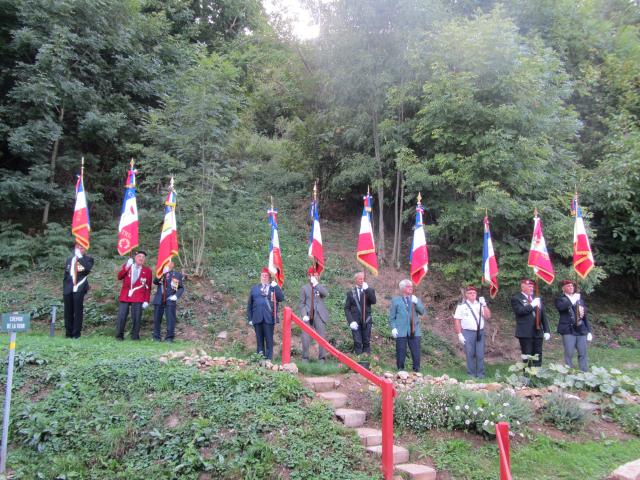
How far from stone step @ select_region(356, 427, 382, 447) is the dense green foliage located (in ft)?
0.41

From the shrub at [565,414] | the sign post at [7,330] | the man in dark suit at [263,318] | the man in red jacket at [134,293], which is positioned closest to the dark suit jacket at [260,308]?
the man in dark suit at [263,318]

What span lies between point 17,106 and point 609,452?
1591 centimetres

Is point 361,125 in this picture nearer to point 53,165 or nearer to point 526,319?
point 526,319

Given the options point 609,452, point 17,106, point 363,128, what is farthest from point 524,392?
point 17,106

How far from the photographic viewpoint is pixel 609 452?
587cm

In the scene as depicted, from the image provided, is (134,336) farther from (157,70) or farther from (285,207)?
(157,70)

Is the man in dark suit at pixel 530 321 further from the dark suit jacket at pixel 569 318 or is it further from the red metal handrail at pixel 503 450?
the red metal handrail at pixel 503 450

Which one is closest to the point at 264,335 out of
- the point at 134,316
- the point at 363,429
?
the point at 134,316

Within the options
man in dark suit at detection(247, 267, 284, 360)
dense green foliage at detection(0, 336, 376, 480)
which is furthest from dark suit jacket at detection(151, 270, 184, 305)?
dense green foliage at detection(0, 336, 376, 480)

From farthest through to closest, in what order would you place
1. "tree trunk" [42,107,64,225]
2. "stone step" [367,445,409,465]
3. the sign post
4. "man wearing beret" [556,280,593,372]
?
"tree trunk" [42,107,64,225], "man wearing beret" [556,280,593,372], the sign post, "stone step" [367,445,409,465]

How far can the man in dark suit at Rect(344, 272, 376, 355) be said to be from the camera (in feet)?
31.6

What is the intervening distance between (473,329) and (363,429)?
393 cm

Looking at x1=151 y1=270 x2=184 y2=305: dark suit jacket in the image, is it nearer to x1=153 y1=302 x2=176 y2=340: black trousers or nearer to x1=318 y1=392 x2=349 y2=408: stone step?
x1=153 y1=302 x2=176 y2=340: black trousers

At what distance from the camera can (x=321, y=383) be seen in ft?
23.4
